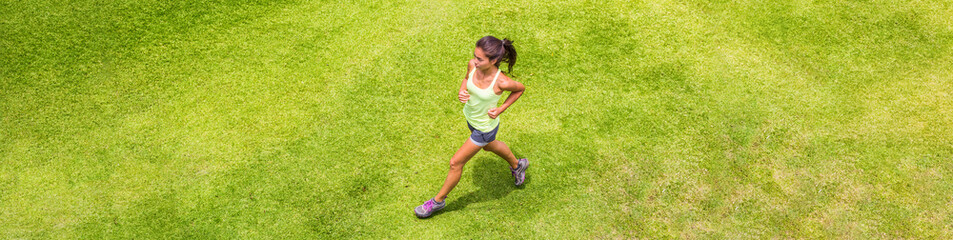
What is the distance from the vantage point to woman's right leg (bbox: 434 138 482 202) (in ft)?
14.5

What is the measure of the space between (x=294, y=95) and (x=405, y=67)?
123cm

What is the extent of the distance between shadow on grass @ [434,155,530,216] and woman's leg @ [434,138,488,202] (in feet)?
1.14

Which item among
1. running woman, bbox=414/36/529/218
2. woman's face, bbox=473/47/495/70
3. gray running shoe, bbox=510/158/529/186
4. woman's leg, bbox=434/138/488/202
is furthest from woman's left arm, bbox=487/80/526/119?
gray running shoe, bbox=510/158/529/186

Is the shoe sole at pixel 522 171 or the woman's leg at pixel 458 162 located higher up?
the woman's leg at pixel 458 162

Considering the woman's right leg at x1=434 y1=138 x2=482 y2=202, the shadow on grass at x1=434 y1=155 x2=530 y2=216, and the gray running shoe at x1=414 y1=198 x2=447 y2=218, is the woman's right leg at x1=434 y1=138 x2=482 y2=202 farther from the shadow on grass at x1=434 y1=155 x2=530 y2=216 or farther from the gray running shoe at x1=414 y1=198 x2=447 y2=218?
the shadow on grass at x1=434 y1=155 x2=530 y2=216

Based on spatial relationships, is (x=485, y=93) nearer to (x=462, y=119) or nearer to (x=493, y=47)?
(x=493, y=47)

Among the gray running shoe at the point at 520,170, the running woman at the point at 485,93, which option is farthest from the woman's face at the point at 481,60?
the gray running shoe at the point at 520,170

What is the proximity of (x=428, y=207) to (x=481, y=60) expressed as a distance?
1630mm

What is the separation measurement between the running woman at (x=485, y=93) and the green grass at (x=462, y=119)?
0.76 metres

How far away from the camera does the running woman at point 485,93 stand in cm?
379

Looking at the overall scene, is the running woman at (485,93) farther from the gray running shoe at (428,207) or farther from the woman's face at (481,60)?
the gray running shoe at (428,207)

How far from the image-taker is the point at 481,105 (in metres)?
4.06

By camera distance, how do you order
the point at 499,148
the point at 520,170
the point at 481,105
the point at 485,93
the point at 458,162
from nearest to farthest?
the point at 485,93
the point at 481,105
the point at 458,162
the point at 499,148
the point at 520,170

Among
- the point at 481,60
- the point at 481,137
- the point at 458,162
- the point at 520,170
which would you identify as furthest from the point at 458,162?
the point at 481,60
